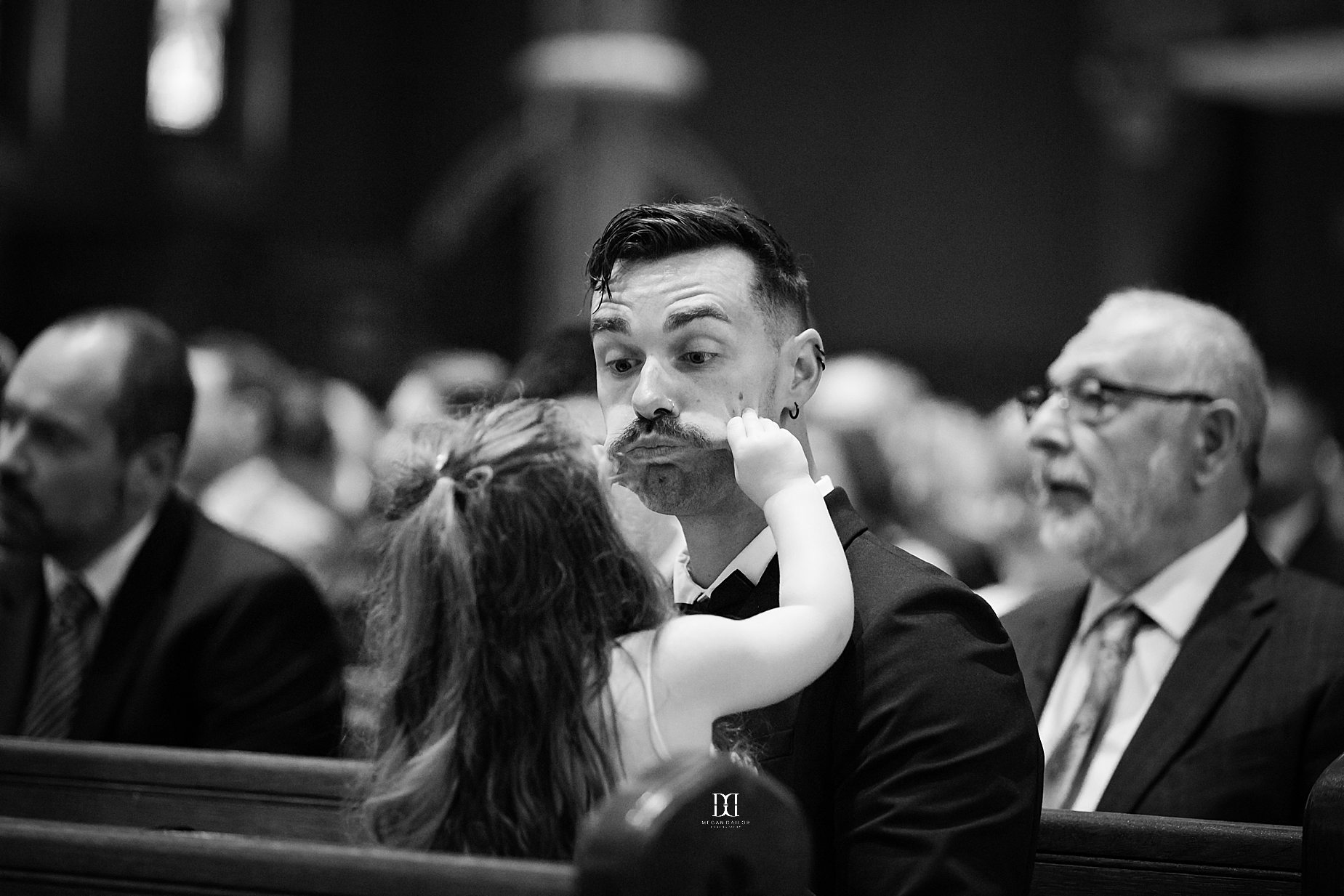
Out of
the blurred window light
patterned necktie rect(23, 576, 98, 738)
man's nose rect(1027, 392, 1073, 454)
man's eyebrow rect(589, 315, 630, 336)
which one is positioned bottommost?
patterned necktie rect(23, 576, 98, 738)

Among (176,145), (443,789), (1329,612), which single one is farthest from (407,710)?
(176,145)

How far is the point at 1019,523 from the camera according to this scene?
17.7 ft

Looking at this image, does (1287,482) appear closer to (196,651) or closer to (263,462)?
(263,462)

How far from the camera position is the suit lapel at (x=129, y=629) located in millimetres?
3285

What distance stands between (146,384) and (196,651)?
0.65 metres

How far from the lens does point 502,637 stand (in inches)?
77.4

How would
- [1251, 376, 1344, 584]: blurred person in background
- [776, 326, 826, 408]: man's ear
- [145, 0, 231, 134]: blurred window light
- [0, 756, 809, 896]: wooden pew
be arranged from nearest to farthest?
[0, 756, 809, 896]: wooden pew → [776, 326, 826, 408]: man's ear → [1251, 376, 1344, 584]: blurred person in background → [145, 0, 231, 134]: blurred window light

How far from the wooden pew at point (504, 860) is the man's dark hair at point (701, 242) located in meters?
0.79

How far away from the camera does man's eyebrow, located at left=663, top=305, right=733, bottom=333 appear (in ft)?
7.23

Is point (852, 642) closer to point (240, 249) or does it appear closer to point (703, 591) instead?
point (703, 591)

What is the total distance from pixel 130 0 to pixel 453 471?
504 inches

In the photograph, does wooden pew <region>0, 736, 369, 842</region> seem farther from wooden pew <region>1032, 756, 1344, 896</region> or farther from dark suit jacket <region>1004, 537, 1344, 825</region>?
dark suit jacket <region>1004, 537, 1344, 825</region>

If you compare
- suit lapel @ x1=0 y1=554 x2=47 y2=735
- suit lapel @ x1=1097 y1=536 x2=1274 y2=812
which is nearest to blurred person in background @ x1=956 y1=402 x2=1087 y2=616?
suit lapel @ x1=1097 y1=536 x2=1274 y2=812

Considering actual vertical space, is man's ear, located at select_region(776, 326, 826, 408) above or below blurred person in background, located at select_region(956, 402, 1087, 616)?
above
